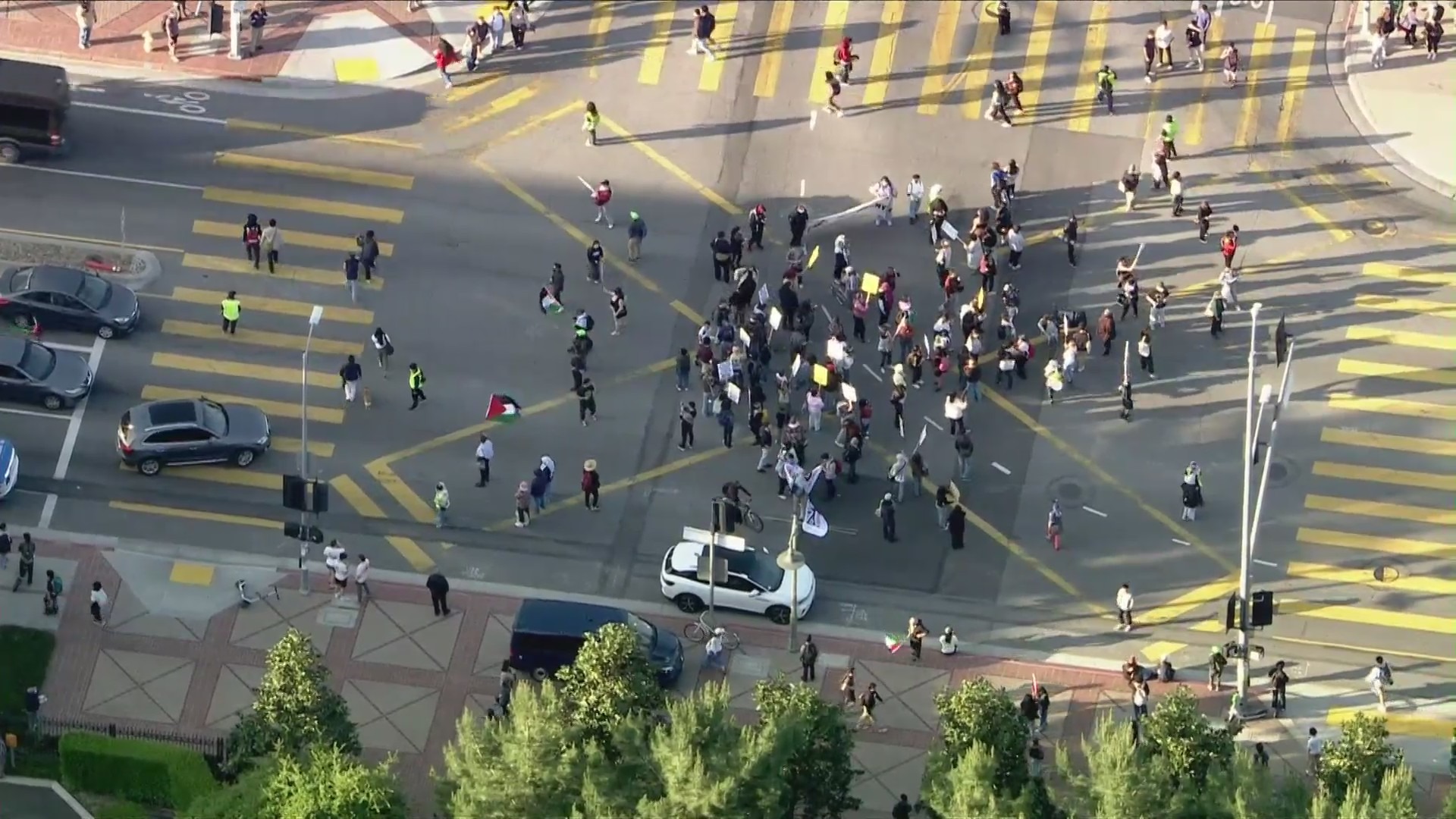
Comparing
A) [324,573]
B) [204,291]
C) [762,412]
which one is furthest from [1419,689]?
[204,291]

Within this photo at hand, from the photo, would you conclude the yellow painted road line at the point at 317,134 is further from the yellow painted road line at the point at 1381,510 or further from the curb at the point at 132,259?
the yellow painted road line at the point at 1381,510

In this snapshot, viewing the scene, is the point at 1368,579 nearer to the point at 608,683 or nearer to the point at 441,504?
the point at 608,683

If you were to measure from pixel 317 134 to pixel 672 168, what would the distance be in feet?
29.5

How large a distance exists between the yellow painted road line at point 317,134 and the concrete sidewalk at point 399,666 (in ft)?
45.3

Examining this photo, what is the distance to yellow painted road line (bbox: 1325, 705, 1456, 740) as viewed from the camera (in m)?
65.8

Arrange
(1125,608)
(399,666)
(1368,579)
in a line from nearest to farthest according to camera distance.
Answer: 1. (399,666)
2. (1125,608)
3. (1368,579)

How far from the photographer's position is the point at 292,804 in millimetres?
57062

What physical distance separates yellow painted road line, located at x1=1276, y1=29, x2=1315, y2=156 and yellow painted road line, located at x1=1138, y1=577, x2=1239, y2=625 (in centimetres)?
1478

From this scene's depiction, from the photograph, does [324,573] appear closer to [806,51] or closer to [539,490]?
[539,490]

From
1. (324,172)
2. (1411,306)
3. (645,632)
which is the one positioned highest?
(1411,306)

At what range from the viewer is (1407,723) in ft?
217

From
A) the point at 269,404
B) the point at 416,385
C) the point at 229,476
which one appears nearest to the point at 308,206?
the point at 269,404

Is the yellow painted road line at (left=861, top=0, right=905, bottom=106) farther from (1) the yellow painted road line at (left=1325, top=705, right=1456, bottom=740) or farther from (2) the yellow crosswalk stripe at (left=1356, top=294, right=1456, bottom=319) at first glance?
(1) the yellow painted road line at (left=1325, top=705, right=1456, bottom=740)

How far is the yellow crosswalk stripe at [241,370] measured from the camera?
71938mm
